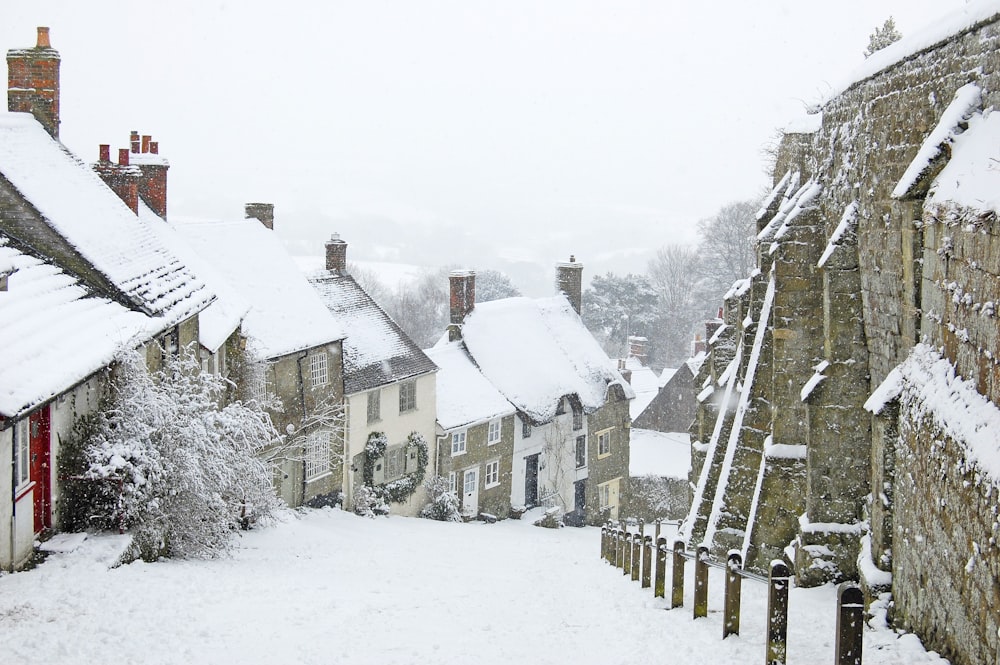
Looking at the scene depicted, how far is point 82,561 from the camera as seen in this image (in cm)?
1149

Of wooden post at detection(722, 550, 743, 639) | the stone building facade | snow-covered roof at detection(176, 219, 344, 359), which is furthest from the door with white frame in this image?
wooden post at detection(722, 550, 743, 639)

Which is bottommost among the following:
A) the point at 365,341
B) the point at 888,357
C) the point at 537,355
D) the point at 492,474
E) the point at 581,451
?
the point at 492,474

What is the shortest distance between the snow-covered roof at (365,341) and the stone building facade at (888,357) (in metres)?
15.5

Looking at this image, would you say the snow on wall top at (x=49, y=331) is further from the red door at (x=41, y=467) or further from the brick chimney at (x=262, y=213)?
the brick chimney at (x=262, y=213)

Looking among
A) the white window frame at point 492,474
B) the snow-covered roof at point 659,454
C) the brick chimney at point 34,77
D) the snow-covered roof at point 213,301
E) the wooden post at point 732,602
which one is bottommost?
the snow-covered roof at point 659,454

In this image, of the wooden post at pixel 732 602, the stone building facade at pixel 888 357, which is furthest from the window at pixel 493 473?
the wooden post at pixel 732 602

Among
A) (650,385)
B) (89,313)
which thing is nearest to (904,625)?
(89,313)

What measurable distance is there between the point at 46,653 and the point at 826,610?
7747 millimetres

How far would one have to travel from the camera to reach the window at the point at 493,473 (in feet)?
109

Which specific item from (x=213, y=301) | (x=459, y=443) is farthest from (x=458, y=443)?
(x=213, y=301)

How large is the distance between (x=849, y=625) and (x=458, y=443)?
1038 inches

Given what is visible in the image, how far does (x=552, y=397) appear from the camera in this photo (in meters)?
35.2

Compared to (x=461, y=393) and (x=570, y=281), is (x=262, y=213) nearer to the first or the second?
(x=461, y=393)

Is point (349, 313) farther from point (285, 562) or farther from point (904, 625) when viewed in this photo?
point (904, 625)
